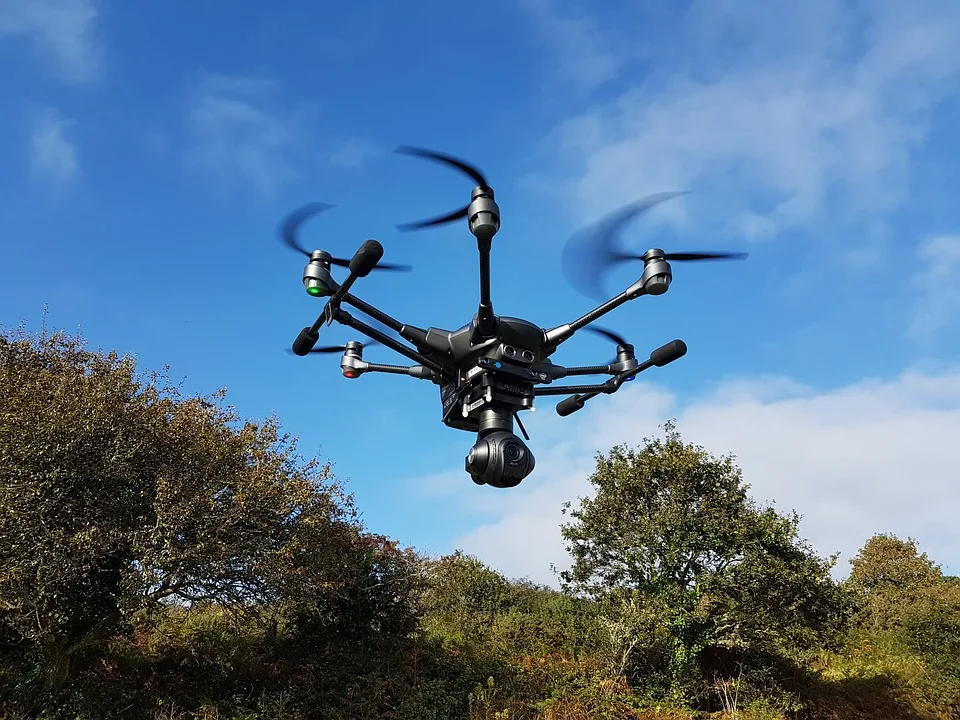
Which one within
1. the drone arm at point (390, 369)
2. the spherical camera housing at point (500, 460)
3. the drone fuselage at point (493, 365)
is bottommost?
the spherical camera housing at point (500, 460)

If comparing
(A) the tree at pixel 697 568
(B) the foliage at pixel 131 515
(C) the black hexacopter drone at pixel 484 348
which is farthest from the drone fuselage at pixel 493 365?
(A) the tree at pixel 697 568

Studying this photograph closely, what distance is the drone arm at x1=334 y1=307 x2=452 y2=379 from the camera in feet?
15.9

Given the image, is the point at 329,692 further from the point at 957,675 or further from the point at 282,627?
the point at 957,675

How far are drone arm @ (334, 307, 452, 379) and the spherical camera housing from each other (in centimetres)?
77

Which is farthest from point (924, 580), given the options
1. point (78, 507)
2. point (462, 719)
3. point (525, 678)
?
point (78, 507)

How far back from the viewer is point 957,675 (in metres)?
21.2

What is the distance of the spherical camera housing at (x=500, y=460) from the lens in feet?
16.5

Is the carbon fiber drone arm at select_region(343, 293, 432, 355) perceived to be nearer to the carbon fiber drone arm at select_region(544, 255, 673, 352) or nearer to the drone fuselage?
the drone fuselage

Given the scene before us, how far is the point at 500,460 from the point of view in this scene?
5.02 meters

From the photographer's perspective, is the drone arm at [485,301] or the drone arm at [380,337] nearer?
the drone arm at [485,301]

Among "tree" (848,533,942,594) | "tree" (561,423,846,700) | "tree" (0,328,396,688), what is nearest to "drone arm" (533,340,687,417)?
"tree" (0,328,396,688)

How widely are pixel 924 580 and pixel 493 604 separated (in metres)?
27.7

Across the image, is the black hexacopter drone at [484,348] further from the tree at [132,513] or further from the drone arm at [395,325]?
the tree at [132,513]

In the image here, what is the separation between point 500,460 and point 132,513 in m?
11.8
